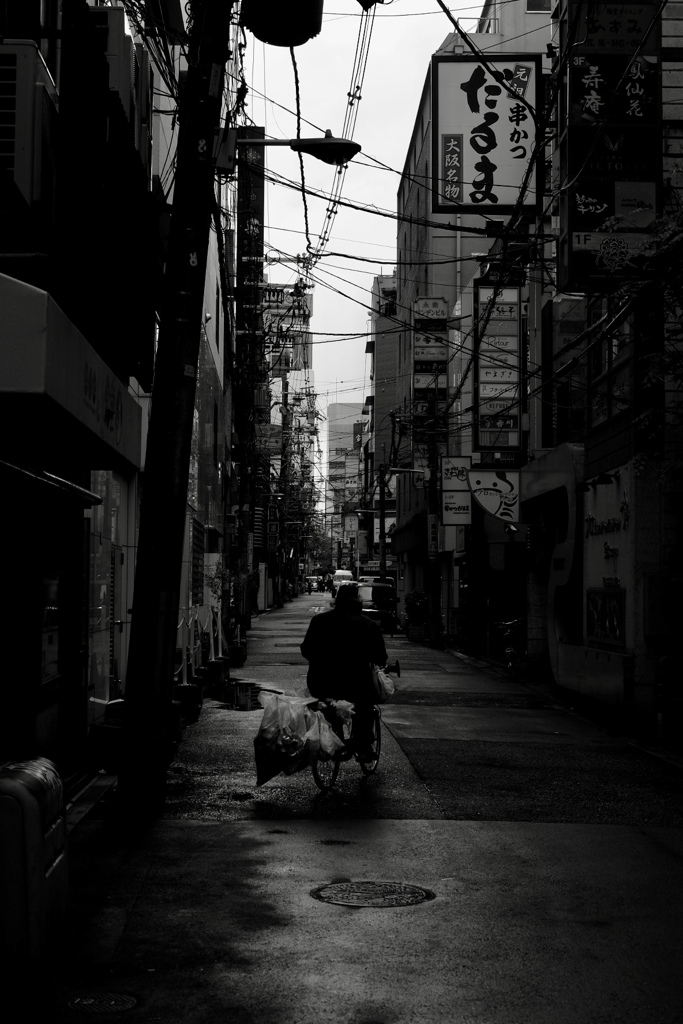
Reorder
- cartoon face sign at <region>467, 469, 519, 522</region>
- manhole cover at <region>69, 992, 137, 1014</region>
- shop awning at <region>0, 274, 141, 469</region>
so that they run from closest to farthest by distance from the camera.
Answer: manhole cover at <region>69, 992, 137, 1014</region> → shop awning at <region>0, 274, 141, 469</region> → cartoon face sign at <region>467, 469, 519, 522</region>

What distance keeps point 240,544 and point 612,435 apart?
2047 cm

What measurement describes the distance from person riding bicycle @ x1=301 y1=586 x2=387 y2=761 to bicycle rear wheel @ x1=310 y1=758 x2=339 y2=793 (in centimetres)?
39

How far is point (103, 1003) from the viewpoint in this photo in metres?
5.23

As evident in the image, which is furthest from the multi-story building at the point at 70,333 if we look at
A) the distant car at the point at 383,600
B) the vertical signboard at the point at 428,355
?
the distant car at the point at 383,600

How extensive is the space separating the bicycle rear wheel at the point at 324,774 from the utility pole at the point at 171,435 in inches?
71.2

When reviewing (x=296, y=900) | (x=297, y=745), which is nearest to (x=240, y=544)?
(x=297, y=745)

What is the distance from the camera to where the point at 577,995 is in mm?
5426

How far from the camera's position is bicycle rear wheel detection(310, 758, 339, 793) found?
10.8 meters

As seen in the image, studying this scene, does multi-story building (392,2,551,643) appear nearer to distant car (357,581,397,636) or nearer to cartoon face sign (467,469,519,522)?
cartoon face sign (467,469,519,522)

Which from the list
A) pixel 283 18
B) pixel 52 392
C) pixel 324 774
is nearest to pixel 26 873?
pixel 52 392

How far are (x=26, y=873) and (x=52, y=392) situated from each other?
3298 millimetres

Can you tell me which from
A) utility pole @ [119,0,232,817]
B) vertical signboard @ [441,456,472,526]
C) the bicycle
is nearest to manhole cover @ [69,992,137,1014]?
utility pole @ [119,0,232,817]

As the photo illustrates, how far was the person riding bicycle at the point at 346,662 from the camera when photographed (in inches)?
450

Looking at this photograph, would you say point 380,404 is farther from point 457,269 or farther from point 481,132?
point 481,132
